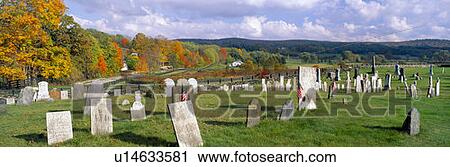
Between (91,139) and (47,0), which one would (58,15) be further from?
(91,139)

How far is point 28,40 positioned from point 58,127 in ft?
65.5

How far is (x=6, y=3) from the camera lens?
26.2 metres

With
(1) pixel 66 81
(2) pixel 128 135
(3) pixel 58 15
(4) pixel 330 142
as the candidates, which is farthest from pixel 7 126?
(1) pixel 66 81

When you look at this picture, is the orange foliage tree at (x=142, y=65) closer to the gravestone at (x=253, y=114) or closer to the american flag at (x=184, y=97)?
the american flag at (x=184, y=97)

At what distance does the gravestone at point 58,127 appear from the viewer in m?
8.63

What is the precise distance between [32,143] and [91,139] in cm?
128

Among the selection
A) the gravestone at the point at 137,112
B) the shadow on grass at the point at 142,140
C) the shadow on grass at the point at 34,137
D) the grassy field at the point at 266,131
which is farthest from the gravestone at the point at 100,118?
the gravestone at the point at 137,112

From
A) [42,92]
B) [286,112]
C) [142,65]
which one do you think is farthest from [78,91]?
[142,65]

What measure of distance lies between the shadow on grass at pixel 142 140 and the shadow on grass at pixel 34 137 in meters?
1.65

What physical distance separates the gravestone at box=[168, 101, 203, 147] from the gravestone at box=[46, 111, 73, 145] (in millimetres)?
2649

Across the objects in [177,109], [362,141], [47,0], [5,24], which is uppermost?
[47,0]

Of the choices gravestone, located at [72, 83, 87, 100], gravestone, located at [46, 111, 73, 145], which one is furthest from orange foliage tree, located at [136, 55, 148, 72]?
gravestone, located at [46, 111, 73, 145]

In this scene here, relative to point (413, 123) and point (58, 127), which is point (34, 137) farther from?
point (413, 123)

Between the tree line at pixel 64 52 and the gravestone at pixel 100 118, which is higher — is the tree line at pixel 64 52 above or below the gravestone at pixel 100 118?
above
